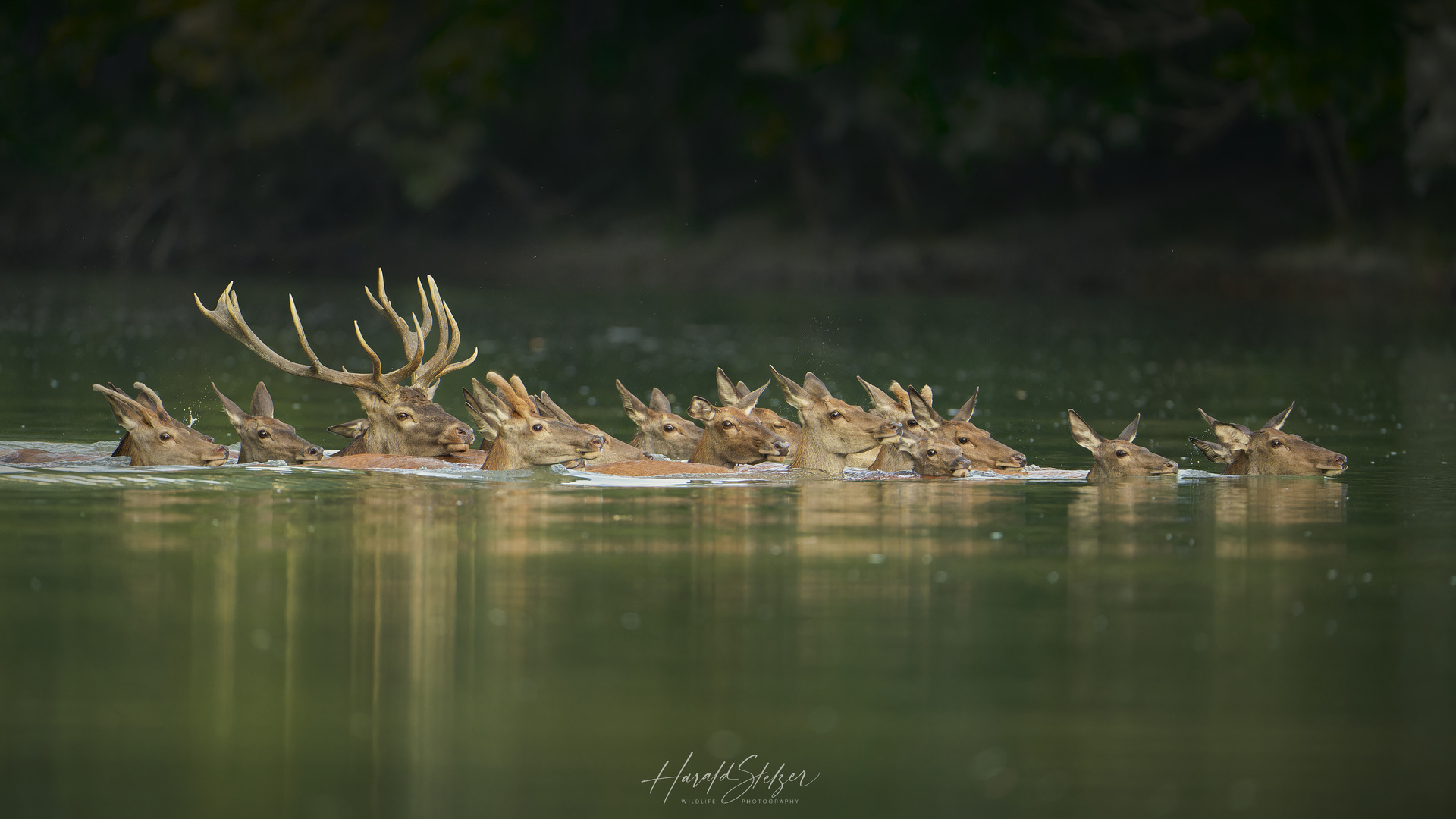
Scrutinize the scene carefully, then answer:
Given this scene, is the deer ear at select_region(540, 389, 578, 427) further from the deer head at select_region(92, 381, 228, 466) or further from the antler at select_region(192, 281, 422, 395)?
the deer head at select_region(92, 381, 228, 466)

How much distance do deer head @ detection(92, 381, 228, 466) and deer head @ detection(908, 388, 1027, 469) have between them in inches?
181

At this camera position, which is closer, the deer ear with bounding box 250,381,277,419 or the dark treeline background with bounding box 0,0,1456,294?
the deer ear with bounding box 250,381,277,419

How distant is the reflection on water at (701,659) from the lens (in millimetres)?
6977

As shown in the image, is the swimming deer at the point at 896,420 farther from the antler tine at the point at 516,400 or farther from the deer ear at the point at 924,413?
the antler tine at the point at 516,400

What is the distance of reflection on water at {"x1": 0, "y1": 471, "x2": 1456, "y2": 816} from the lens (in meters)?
6.98

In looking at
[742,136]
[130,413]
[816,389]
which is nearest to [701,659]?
[816,389]

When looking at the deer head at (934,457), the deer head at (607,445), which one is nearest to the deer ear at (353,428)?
the deer head at (607,445)

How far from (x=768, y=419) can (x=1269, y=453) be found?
3544 millimetres

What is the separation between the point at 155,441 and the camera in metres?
15.2

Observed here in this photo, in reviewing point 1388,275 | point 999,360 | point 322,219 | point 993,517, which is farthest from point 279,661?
point 322,219

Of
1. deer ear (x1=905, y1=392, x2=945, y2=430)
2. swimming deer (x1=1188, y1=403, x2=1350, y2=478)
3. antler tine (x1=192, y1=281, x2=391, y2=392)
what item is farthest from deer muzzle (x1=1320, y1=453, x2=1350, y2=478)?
antler tine (x1=192, y1=281, x2=391, y2=392)

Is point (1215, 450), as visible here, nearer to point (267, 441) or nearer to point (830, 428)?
point (830, 428)

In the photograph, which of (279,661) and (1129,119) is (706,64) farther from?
(279,661)

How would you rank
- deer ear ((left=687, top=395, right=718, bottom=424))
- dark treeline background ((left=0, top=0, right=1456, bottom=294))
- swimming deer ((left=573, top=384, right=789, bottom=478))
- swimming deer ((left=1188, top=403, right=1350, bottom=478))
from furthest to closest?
dark treeline background ((left=0, top=0, right=1456, bottom=294)), deer ear ((left=687, top=395, right=718, bottom=424)), swimming deer ((left=1188, top=403, right=1350, bottom=478)), swimming deer ((left=573, top=384, right=789, bottom=478))
